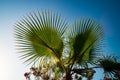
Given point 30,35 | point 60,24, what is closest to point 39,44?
point 30,35

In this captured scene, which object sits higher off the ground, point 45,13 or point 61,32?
point 45,13

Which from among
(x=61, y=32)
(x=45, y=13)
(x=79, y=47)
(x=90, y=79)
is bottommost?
(x=90, y=79)

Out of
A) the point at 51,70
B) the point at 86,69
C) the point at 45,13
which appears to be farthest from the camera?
the point at 51,70

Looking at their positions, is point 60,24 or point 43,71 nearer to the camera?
point 60,24

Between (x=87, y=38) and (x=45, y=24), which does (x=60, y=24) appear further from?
(x=87, y=38)

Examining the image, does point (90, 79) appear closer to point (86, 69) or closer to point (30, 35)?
point (86, 69)

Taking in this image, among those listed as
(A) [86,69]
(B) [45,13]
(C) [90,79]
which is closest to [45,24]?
(B) [45,13]

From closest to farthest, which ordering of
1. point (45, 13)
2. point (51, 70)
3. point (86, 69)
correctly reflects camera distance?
point (45, 13) → point (86, 69) → point (51, 70)

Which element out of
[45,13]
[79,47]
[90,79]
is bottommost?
[90,79]

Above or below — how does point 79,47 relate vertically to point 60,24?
below
